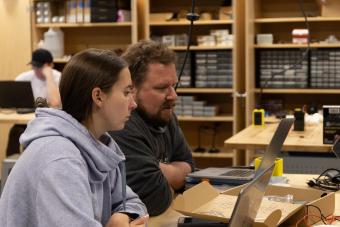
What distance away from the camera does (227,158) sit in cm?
586

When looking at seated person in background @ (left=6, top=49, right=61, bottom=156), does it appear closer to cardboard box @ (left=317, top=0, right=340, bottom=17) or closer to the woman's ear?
cardboard box @ (left=317, top=0, right=340, bottom=17)

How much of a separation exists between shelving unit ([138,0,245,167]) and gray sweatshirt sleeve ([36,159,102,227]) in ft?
A: 13.8

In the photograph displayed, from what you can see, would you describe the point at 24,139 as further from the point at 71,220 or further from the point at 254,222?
the point at 254,222

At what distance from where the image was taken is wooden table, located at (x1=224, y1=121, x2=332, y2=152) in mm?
3256

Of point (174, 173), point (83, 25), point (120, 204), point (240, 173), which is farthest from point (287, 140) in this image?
point (83, 25)

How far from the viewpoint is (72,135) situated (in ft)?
4.81

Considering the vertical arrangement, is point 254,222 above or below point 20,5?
below

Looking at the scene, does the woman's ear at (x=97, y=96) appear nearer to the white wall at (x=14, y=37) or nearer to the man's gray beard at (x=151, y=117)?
the man's gray beard at (x=151, y=117)

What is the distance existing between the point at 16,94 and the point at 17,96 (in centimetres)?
2

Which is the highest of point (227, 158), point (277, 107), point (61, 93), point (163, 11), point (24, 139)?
point (163, 11)

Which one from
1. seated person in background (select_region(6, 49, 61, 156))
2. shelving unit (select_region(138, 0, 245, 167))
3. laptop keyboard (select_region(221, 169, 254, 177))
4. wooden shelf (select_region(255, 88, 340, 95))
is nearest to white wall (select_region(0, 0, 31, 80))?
seated person in background (select_region(6, 49, 61, 156))

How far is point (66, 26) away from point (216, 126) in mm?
1806

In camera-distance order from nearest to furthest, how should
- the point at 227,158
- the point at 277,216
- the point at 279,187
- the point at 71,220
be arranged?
the point at 71,220
the point at 277,216
the point at 279,187
the point at 227,158

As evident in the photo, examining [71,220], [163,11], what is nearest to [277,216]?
[71,220]
